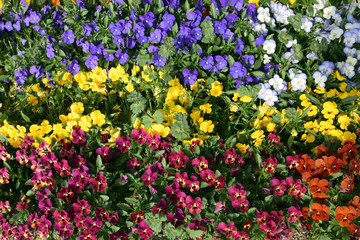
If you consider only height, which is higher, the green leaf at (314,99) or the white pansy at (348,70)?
the white pansy at (348,70)

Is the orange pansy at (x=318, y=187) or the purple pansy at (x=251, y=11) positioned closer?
the orange pansy at (x=318, y=187)

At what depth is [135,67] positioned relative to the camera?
3.04 m

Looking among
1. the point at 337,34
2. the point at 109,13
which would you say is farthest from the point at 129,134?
the point at 337,34

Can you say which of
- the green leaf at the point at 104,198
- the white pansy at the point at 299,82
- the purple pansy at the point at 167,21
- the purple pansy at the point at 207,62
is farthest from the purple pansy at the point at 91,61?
the white pansy at the point at 299,82

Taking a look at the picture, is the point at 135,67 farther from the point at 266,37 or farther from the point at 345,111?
the point at 345,111

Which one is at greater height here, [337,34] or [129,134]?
[337,34]

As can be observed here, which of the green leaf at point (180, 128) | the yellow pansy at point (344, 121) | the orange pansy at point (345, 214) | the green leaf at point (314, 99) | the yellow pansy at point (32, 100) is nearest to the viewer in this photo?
the orange pansy at point (345, 214)

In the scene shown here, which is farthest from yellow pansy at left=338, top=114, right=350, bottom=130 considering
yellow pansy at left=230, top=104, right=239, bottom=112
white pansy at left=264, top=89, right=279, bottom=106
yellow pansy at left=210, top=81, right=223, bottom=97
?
yellow pansy at left=210, top=81, right=223, bottom=97

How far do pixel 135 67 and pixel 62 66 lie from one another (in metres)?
0.55

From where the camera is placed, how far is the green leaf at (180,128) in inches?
99.8

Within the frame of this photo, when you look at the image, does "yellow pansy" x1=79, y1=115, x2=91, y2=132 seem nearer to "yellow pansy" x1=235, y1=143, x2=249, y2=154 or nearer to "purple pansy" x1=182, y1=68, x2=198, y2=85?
"purple pansy" x1=182, y1=68, x2=198, y2=85

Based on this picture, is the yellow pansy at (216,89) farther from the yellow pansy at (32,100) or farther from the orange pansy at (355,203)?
the yellow pansy at (32,100)

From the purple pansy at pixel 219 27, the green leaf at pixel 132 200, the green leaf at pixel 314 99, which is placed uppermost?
the purple pansy at pixel 219 27

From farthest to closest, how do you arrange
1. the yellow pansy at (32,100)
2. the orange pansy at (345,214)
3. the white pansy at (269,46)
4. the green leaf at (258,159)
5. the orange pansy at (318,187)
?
the yellow pansy at (32,100), the white pansy at (269,46), the green leaf at (258,159), the orange pansy at (318,187), the orange pansy at (345,214)
